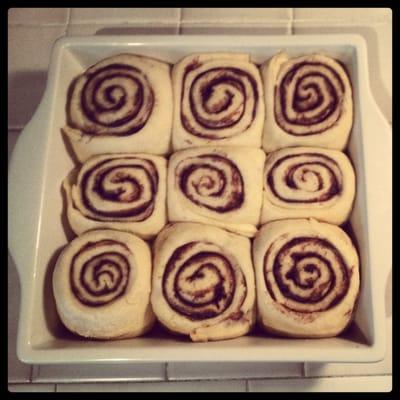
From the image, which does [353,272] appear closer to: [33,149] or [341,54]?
[341,54]

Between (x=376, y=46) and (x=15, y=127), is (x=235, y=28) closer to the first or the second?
(x=376, y=46)

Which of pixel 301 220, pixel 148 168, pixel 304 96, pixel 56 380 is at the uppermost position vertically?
pixel 304 96

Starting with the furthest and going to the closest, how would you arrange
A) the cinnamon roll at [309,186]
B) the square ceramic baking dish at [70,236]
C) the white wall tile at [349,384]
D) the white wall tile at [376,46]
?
the white wall tile at [376,46] → the white wall tile at [349,384] → the cinnamon roll at [309,186] → the square ceramic baking dish at [70,236]


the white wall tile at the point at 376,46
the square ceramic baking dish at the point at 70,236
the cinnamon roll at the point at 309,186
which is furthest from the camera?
the white wall tile at the point at 376,46

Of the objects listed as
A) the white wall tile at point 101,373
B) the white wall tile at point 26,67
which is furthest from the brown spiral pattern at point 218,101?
the white wall tile at point 101,373

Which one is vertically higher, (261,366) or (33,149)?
(33,149)

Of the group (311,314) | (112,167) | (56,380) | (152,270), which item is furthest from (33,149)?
(311,314)

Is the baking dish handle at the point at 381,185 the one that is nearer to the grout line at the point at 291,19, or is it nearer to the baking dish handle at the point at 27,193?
the grout line at the point at 291,19
